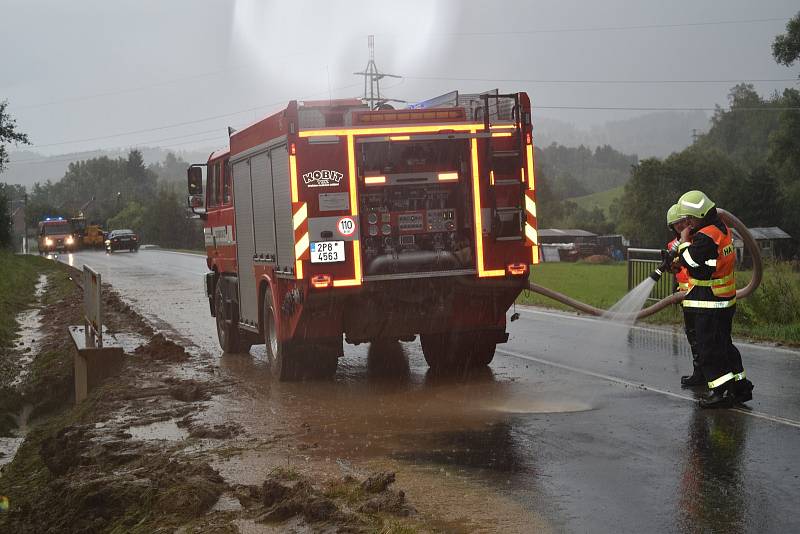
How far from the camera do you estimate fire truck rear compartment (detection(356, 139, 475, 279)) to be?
10688 mm

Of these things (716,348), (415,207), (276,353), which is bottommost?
(276,353)

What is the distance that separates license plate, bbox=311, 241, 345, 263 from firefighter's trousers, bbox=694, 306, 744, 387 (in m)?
3.53

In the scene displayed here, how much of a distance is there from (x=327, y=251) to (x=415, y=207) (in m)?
1.17

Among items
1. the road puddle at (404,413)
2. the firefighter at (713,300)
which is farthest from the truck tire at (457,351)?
the firefighter at (713,300)

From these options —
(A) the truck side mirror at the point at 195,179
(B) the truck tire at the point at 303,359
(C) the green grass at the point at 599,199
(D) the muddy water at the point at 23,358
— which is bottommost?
(D) the muddy water at the point at 23,358

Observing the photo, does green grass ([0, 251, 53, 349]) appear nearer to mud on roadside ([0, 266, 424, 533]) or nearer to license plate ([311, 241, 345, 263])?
mud on roadside ([0, 266, 424, 533])

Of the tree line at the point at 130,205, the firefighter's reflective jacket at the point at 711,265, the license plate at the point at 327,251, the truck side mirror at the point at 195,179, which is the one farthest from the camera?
the tree line at the point at 130,205

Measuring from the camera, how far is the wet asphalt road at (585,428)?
19.7 feet

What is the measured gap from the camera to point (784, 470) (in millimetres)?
6652

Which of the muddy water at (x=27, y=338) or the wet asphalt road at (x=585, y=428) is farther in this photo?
the muddy water at (x=27, y=338)

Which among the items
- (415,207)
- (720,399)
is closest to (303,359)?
(415,207)

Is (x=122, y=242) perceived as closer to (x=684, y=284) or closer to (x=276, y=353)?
(x=276, y=353)

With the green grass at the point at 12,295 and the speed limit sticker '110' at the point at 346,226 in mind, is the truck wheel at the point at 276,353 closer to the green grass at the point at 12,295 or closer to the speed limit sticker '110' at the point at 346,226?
the speed limit sticker '110' at the point at 346,226

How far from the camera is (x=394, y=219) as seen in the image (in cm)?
1091
